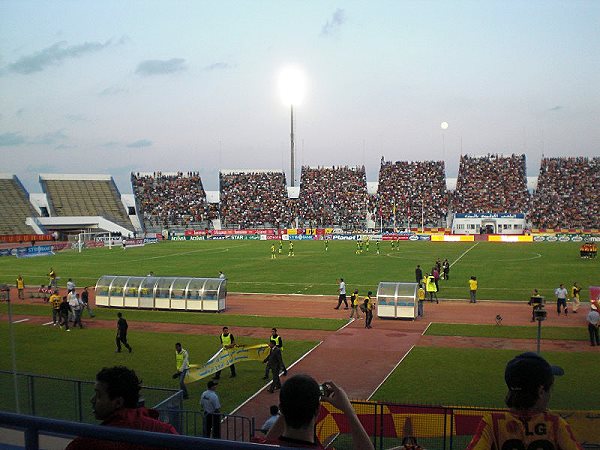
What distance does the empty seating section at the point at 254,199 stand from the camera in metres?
108

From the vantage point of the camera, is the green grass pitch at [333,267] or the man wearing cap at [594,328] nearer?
the man wearing cap at [594,328]

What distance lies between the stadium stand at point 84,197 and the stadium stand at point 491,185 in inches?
2325

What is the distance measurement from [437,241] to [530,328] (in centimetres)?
5658

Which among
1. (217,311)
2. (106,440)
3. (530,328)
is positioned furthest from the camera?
(217,311)

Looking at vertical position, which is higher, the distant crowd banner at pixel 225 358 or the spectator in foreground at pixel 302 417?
the spectator in foreground at pixel 302 417

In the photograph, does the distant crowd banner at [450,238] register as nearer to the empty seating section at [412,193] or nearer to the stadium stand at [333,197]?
the empty seating section at [412,193]

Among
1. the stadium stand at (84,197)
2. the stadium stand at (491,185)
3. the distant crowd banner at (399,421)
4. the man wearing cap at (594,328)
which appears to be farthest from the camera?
the stadium stand at (491,185)

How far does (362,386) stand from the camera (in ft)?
53.4

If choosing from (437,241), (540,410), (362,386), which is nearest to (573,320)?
(362,386)

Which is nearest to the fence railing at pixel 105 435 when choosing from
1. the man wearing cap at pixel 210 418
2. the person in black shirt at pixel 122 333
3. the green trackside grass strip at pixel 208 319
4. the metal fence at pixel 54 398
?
the man wearing cap at pixel 210 418

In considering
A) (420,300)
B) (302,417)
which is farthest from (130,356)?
(302,417)

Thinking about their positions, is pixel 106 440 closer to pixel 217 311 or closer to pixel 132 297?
pixel 217 311

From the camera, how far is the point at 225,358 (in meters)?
17.1

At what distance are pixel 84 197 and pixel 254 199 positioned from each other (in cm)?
3063
